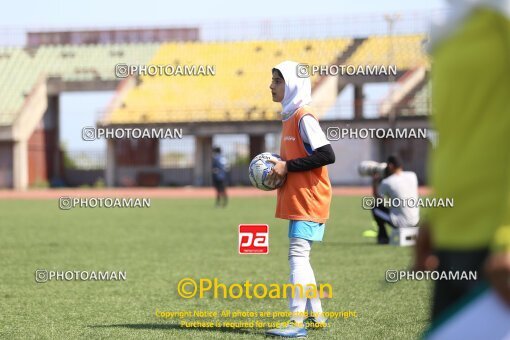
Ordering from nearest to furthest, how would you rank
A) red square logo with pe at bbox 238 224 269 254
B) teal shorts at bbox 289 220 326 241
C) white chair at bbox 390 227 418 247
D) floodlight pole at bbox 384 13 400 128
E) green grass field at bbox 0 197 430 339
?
teal shorts at bbox 289 220 326 241 → green grass field at bbox 0 197 430 339 → red square logo with pe at bbox 238 224 269 254 → white chair at bbox 390 227 418 247 → floodlight pole at bbox 384 13 400 128

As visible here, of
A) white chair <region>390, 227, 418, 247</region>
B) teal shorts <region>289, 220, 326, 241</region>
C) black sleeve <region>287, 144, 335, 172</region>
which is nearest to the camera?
black sleeve <region>287, 144, 335, 172</region>

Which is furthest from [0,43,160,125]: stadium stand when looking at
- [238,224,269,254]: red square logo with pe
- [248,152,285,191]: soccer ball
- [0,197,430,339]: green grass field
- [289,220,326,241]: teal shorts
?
[289,220,326,241]: teal shorts

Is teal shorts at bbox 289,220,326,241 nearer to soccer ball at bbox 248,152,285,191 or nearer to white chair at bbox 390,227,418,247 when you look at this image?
soccer ball at bbox 248,152,285,191

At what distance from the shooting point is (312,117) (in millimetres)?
7168

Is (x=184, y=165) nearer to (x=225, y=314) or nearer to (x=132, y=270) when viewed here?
(x=132, y=270)

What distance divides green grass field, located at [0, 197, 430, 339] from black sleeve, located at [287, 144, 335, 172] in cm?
134

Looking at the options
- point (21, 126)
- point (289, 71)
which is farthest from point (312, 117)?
point (21, 126)

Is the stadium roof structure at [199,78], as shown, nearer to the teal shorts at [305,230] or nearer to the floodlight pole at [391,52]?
the floodlight pole at [391,52]

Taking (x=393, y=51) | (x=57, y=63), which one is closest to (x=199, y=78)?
(x=57, y=63)

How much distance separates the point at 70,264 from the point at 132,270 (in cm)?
121

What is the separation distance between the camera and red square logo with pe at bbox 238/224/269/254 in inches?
340

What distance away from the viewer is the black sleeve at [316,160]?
7035mm

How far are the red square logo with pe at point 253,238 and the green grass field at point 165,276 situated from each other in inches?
25.1

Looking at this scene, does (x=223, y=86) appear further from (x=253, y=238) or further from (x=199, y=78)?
(x=253, y=238)
